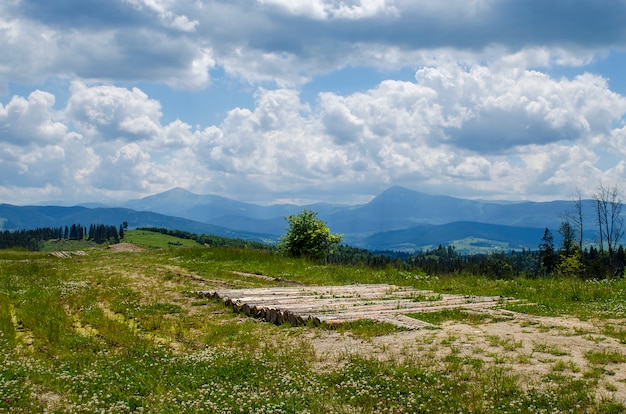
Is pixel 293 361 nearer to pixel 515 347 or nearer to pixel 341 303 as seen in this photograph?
pixel 515 347

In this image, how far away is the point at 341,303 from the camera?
1867 cm

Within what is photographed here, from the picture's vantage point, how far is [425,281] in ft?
88.2

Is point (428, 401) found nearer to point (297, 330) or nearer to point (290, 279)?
point (297, 330)

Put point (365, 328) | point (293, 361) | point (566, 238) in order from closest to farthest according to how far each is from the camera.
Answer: point (293, 361), point (365, 328), point (566, 238)

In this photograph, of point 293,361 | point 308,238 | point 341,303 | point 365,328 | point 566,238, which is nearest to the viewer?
point 293,361

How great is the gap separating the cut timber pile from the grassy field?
0.63m

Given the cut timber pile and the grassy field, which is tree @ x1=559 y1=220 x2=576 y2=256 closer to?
the grassy field

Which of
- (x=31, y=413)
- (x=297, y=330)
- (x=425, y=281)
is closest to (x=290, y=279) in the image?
(x=425, y=281)

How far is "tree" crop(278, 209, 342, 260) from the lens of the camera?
4309 centimetres

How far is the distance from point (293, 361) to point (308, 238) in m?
32.0

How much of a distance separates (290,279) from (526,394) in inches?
858

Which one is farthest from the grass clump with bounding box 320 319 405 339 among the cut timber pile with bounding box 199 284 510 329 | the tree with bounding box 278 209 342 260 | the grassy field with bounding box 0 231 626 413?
the tree with bounding box 278 209 342 260

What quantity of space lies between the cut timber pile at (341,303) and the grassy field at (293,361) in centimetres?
63

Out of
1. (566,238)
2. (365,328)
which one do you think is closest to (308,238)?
(365,328)
